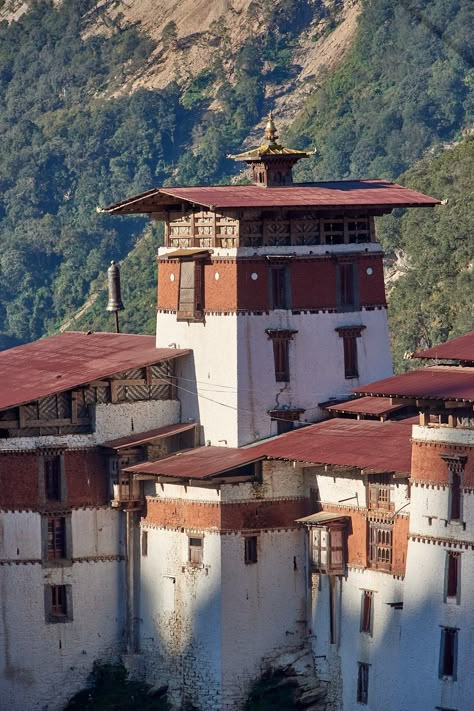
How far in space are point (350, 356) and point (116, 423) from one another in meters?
7.05

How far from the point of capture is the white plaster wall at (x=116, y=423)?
7775 cm

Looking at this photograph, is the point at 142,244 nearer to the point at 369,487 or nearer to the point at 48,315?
the point at 48,315

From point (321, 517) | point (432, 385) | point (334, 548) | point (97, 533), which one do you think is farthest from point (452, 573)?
point (97, 533)

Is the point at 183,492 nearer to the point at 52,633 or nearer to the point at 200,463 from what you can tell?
the point at 200,463

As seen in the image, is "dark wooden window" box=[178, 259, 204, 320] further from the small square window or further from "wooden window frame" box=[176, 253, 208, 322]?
the small square window

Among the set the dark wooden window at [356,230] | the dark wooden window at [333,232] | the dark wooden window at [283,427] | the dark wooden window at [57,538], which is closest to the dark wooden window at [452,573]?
the dark wooden window at [283,427]

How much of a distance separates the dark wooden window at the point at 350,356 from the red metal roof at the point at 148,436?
15.4ft

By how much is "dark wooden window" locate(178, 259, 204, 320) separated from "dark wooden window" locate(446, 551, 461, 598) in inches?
523

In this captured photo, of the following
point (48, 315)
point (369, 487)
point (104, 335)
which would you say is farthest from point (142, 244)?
point (369, 487)

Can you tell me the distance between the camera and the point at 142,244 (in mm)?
185750

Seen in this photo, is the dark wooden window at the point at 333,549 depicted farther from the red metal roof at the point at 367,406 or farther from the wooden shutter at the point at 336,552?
the red metal roof at the point at 367,406

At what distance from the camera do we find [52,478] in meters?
78.2

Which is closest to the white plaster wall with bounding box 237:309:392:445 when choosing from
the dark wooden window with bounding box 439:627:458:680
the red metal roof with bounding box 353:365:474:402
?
the red metal roof with bounding box 353:365:474:402

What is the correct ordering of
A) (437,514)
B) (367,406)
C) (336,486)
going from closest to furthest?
(437,514), (336,486), (367,406)
